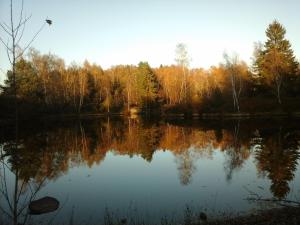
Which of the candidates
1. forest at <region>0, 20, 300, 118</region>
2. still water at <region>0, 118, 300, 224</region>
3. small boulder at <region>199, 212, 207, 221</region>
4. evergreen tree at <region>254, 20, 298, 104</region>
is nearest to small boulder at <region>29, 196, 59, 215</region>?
still water at <region>0, 118, 300, 224</region>

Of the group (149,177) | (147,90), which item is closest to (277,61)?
(147,90)

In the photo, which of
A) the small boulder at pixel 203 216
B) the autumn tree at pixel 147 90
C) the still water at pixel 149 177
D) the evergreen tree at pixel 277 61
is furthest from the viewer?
the autumn tree at pixel 147 90

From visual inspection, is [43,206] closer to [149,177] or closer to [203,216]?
[203,216]

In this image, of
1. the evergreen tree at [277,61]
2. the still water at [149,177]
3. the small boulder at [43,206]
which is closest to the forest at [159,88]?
the evergreen tree at [277,61]

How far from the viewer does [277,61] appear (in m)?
50.7

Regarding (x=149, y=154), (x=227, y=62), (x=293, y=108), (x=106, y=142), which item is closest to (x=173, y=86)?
(x=227, y=62)

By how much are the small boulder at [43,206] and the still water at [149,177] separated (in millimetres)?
231

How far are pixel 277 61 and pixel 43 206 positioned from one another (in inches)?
1898

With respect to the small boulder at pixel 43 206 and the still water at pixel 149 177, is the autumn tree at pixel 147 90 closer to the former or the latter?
the still water at pixel 149 177

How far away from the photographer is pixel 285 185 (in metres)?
12.2

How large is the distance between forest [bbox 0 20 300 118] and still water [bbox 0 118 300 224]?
52.6 feet

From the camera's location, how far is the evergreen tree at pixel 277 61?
5038 centimetres

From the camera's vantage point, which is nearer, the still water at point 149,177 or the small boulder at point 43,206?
the small boulder at point 43,206

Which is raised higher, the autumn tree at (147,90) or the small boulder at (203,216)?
the autumn tree at (147,90)
